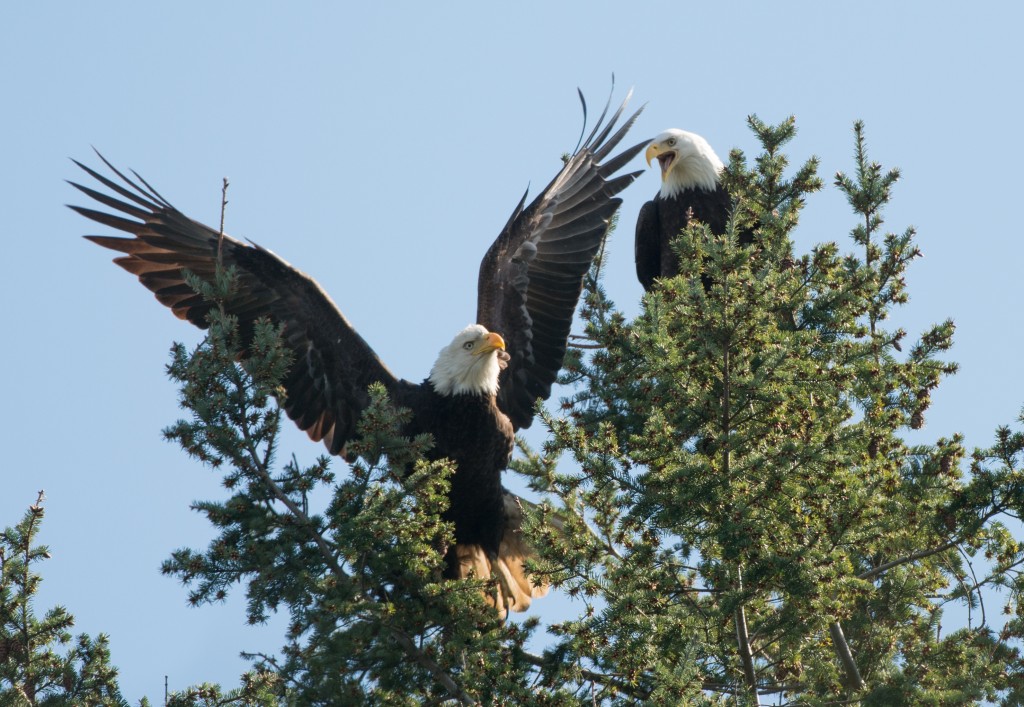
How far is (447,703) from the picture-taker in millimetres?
5285

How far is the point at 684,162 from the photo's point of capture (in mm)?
8406

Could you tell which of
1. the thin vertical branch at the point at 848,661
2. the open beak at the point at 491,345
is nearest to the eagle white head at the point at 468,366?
the open beak at the point at 491,345

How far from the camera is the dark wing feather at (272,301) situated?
263 inches

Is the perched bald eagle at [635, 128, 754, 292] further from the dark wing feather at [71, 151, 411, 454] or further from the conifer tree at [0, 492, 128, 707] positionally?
the conifer tree at [0, 492, 128, 707]

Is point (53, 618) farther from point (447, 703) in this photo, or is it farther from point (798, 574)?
Result: point (798, 574)

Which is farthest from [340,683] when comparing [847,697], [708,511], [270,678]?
[847,697]

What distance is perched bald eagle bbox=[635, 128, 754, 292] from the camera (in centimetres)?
809

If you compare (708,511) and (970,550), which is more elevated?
(970,550)

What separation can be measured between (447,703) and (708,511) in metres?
1.55

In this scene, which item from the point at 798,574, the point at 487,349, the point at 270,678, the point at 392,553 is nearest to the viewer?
the point at 798,574

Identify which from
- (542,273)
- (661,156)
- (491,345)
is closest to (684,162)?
(661,156)

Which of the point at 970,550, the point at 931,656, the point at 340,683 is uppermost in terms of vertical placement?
the point at 970,550

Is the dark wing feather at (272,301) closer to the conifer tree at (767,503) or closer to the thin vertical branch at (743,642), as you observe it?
the conifer tree at (767,503)

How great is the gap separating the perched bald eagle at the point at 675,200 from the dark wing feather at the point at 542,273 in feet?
1.00
